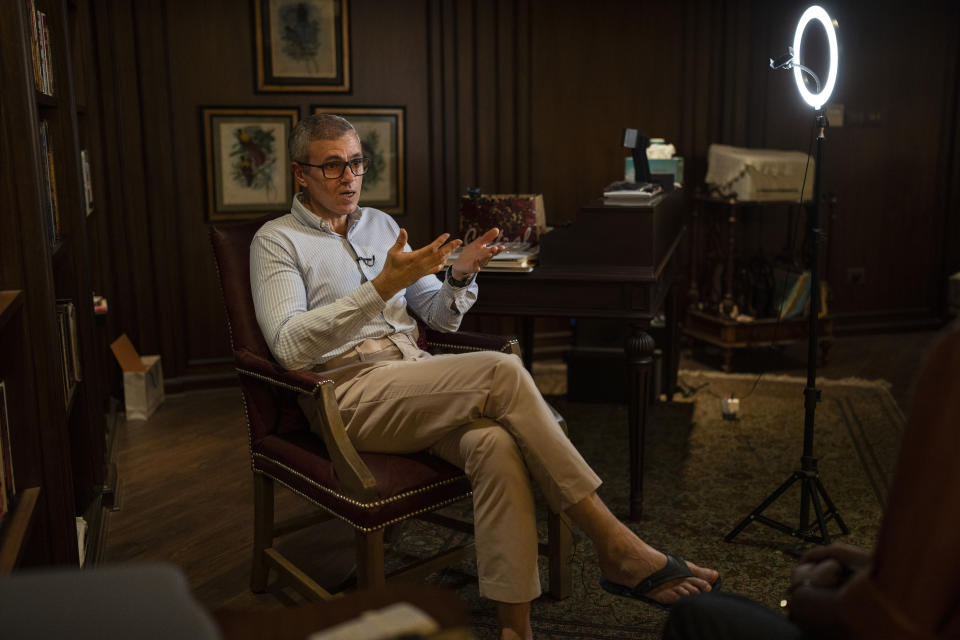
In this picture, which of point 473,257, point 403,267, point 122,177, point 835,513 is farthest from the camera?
point 122,177

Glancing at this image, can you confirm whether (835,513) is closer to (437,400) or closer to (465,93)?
(437,400)

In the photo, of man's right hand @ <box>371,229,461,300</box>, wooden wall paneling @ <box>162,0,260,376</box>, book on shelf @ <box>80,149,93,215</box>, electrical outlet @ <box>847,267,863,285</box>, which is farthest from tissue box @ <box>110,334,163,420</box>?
electrical outlet @ <box>847,267,863,285</box>

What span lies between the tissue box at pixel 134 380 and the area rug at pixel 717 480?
1833 mm

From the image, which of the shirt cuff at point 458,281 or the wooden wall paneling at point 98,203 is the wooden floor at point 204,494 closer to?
the wooden wall paneling at point 98,203

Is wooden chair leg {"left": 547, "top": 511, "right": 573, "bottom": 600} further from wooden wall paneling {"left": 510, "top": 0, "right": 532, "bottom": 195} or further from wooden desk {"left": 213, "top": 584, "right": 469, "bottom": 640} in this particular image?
wooden wall paneling {"left": 510, "top": 0, "right": 532, "bottom": 195}

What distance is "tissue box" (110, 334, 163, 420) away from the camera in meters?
4.27

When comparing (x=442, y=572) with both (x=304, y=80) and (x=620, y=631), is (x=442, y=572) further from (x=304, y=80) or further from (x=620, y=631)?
(x=304, y=80)

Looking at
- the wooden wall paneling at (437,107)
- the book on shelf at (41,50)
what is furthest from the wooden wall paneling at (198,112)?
the book on shelf at (41,50)

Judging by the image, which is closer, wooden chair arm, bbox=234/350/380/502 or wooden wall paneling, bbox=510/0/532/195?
wooden chair arm, bbox=234/350/380/502

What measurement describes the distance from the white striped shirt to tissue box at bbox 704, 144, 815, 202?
2670mm

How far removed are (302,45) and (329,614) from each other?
13.8 feet

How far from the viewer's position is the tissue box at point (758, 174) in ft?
16.2

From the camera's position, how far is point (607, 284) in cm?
296

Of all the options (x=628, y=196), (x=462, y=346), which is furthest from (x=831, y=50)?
(x=462, y=346)
